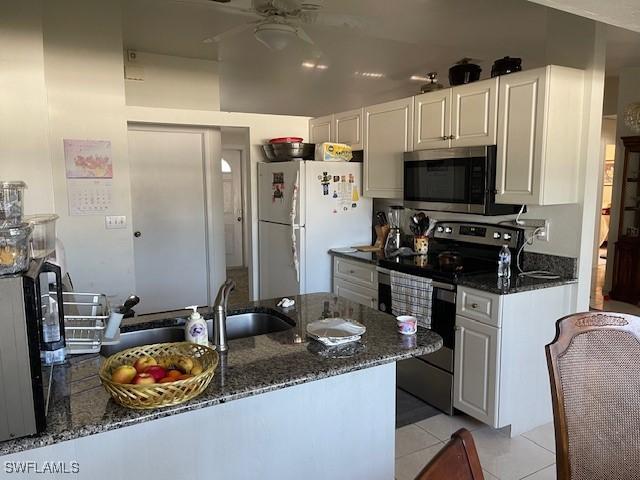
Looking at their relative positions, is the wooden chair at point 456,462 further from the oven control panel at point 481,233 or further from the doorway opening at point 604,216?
the doorway opening at point 604,216

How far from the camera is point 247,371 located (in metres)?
1.46

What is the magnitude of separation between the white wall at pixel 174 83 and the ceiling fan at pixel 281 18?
1.70 meters

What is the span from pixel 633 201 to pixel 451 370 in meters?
4.14

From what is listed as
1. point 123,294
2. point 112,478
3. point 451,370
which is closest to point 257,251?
point 123,294

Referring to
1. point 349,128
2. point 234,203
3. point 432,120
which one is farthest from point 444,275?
point 234,203

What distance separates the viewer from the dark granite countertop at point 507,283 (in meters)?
2.54

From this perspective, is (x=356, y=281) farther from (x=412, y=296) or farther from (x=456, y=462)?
(x=456, y=462)

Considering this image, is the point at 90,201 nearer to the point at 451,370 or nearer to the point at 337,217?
the point at 337,217

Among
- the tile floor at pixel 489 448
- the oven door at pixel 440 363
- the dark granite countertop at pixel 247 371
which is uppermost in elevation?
the dark granite countertop at pixel 247 371

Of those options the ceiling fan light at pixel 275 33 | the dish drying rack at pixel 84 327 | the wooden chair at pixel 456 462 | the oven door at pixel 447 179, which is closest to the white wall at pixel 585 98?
the oven door at pixel 447 179

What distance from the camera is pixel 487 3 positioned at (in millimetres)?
3197

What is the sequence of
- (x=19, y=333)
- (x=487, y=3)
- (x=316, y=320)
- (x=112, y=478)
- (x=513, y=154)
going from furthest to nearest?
(x=487, y=3) → (x=513, y=154) → (x=316, y=320) → (x=112, y=478) → (x=19, y=333)

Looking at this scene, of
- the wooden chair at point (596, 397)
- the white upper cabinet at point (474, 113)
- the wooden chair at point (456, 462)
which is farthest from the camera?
the white upper cabinet at point (474, 113)

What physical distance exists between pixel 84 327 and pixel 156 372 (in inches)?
21.0
